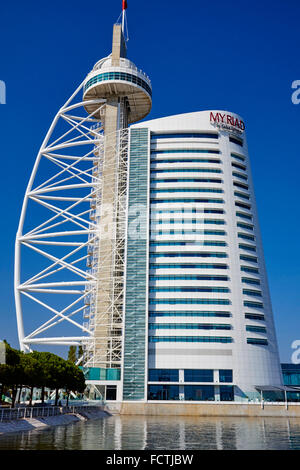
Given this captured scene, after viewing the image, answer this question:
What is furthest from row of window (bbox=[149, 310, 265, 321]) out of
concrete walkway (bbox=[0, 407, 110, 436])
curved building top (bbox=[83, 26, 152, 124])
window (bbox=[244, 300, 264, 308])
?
curved building top (bbox=[83, 26, 152, 124])

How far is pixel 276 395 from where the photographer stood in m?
79.8

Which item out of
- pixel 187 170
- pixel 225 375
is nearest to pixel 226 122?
pixel 187 170

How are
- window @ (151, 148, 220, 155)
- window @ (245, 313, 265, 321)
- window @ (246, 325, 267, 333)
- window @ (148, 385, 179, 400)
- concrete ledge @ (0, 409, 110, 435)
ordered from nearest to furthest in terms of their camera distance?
concrete ledge @ (0, 409, 110, 435) → window @ (148, 385, 179, 400) → window @ (246, 325, 267, 333) → window @ (245, 313, 265, 321) → window @ (151, 148, 220, 155)

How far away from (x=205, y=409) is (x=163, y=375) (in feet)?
34.2

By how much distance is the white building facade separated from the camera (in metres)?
81.6

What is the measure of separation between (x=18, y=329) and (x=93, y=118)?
57.3m

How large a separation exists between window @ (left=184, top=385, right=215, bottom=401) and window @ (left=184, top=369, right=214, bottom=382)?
1228 millimetres

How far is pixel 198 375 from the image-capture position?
81.5 metres

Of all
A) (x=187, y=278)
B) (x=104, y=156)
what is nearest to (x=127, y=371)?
(x=187, y=278)

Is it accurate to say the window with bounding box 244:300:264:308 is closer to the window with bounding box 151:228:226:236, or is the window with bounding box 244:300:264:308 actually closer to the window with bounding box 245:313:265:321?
the window with bounding box 245:313:265:321

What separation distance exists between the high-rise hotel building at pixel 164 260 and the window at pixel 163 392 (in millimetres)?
185

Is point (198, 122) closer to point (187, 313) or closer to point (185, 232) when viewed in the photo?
point (185, 232)

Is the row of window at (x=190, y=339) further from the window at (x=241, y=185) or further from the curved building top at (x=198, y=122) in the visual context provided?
the curved building top at (x=198, y=122)
